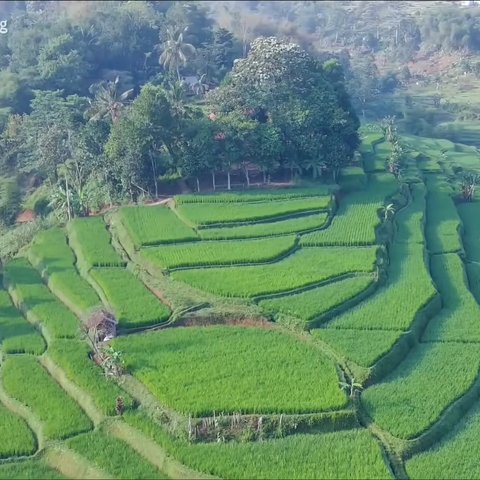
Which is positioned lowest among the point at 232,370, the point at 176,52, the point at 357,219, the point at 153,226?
the point at 357,219

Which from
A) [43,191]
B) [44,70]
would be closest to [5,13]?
[44,70]

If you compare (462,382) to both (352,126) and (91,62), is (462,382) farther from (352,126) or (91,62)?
(91,62)

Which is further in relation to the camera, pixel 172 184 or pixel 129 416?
pixel 172 184

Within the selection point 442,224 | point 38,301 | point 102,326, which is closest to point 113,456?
point 102,326

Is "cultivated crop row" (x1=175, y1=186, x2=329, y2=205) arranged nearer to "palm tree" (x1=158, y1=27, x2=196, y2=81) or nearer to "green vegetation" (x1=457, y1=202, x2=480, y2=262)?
"green vegetation" (x1=457, y1=202, x2=480, y2=262)

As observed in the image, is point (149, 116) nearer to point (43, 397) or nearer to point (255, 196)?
point (255, 196)

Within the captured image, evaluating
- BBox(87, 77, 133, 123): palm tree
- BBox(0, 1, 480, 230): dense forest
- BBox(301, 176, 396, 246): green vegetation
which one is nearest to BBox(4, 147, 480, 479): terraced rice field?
BBox(301, 176, 396, 246): green vegetation
